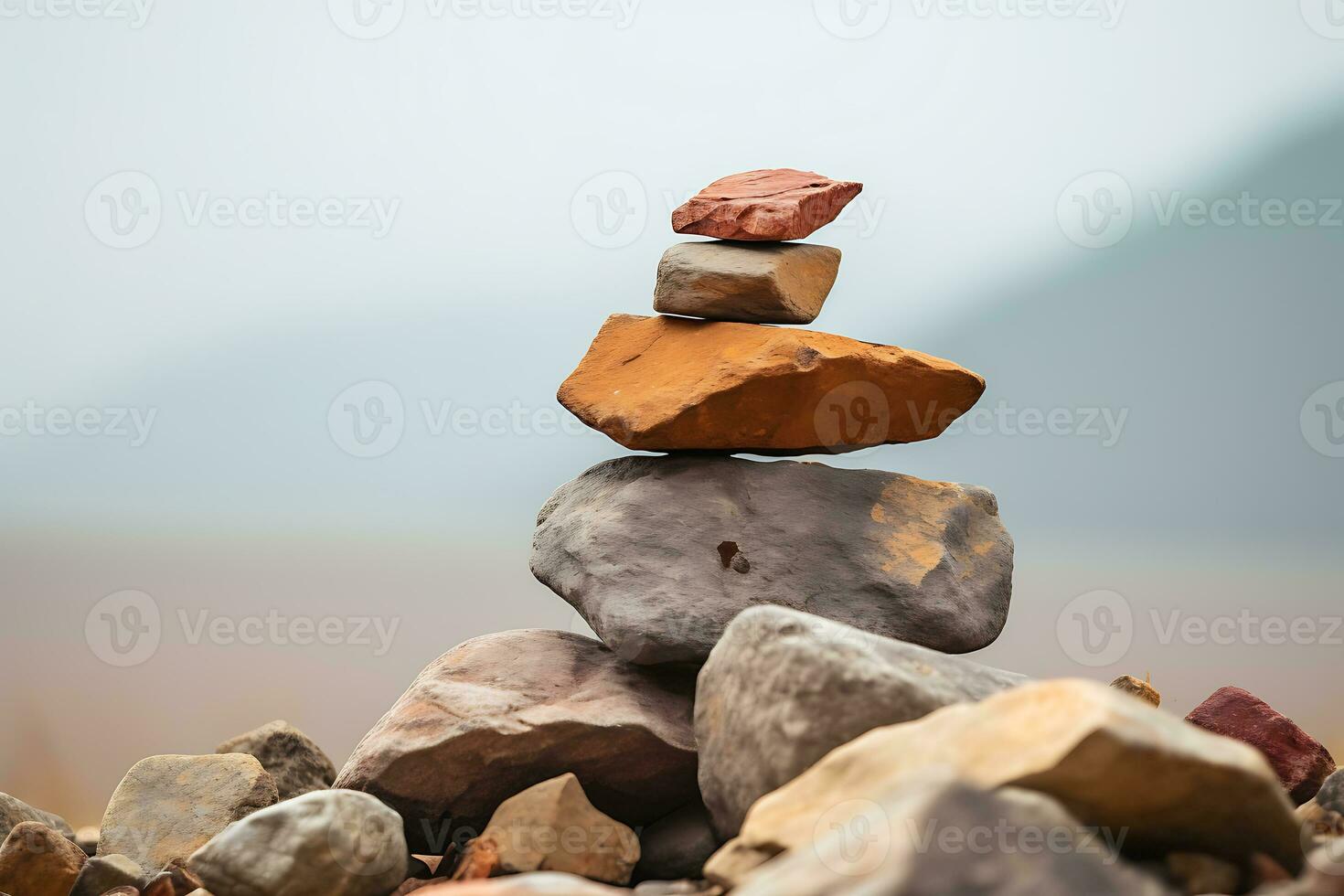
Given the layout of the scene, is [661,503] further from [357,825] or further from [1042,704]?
[1042,704]

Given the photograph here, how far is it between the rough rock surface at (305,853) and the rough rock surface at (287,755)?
2083 millimetres

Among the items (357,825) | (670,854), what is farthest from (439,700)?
(670,854)

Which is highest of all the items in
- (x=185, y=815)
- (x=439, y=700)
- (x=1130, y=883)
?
(x=1130, y=883)

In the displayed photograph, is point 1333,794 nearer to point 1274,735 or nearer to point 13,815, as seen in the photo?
point 1274,735

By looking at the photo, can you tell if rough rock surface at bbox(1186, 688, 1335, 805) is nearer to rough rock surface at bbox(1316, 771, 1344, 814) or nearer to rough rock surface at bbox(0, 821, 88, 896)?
rough rock surface at bbox(1316, 771, 1344, 814)

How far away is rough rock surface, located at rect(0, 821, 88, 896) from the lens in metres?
4.39

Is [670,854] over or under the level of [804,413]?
under

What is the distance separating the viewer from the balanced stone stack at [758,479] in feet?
15.0

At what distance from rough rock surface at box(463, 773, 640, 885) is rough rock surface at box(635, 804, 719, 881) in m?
0.14

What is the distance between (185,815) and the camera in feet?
16.7

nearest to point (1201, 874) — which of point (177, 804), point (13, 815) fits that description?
point (177, 804)

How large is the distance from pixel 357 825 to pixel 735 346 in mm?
2434

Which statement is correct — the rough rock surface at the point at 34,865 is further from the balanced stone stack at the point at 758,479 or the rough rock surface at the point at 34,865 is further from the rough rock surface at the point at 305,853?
the balanced stone stack at the point at 758,479

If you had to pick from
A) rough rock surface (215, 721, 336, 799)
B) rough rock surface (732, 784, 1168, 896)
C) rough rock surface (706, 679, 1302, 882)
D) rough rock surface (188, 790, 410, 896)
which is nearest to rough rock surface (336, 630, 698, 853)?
rough rock surface (188, 790, 410, 896)
